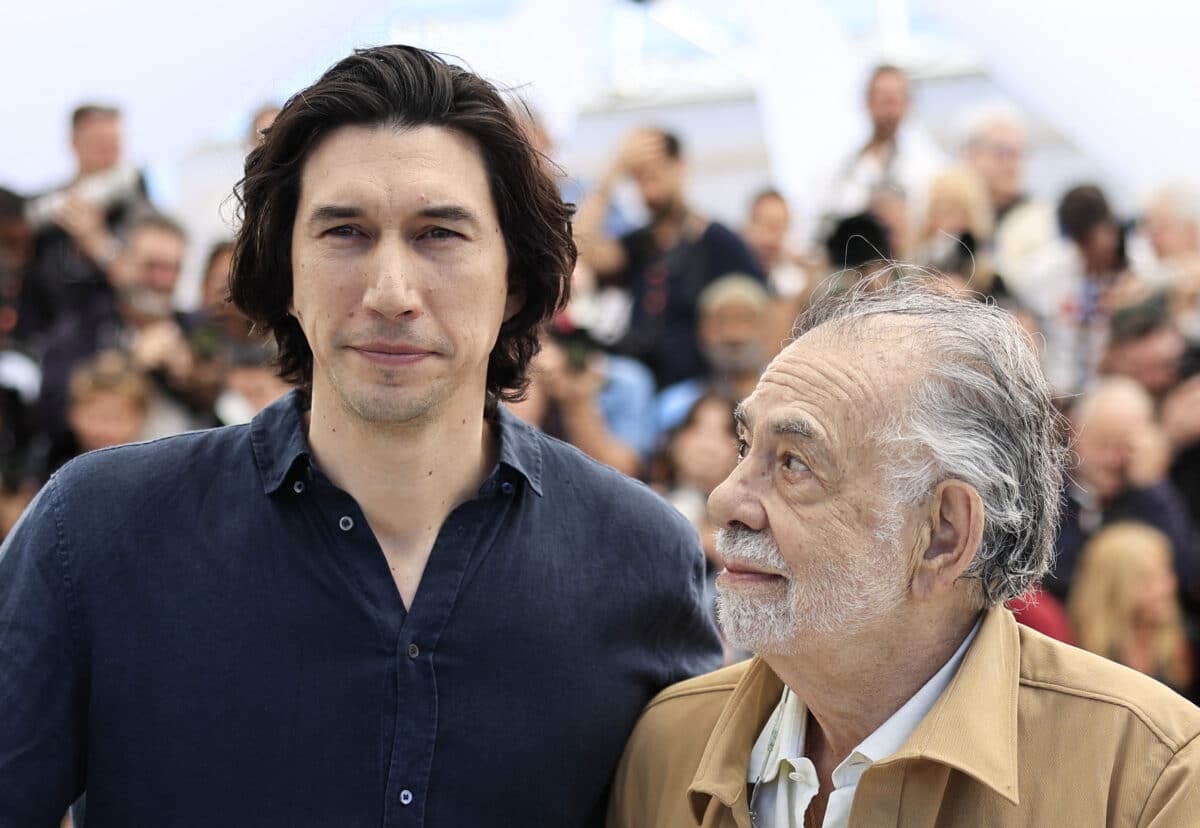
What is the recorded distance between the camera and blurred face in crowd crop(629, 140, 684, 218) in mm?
6938

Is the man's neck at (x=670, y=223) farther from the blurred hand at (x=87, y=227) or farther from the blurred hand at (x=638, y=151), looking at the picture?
the blurred hand at (x=87, y=227)

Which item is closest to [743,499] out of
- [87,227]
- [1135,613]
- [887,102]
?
[1135,613]

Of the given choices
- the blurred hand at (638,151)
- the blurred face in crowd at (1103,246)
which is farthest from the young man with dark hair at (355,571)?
the blurred face in crowd at (1103,246)

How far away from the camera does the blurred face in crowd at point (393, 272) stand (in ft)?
8.57

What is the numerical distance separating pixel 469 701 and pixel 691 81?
1279 centimetres

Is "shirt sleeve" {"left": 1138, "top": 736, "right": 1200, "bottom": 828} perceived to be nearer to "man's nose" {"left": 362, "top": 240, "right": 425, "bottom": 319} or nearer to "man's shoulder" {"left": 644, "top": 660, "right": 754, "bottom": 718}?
"man's shoulder" {"left": 644, "top": 660, "right": 754, "bottom": 718}

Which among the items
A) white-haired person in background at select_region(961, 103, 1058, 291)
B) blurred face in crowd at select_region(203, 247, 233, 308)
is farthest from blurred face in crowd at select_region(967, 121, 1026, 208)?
blurred face in crowd at select_region(203, 247, 233, 308)

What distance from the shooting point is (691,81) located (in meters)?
14.9

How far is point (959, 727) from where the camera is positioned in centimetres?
245

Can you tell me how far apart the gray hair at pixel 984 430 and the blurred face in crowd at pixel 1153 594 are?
8.34ft

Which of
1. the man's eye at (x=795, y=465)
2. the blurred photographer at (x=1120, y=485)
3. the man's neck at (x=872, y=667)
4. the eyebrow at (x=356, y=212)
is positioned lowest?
the blurred photographer at (x=1120, y=485)

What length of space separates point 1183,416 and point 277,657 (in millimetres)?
4131

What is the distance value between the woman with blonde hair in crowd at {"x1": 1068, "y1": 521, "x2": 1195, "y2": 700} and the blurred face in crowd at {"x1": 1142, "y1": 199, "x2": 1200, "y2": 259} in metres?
2.00

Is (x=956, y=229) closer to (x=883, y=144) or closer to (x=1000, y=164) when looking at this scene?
(x=883, y=144)
